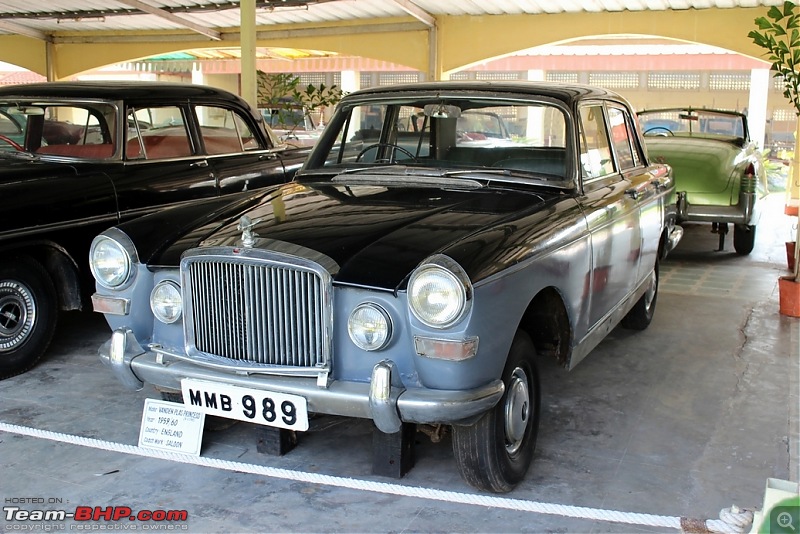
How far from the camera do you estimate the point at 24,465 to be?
12.0 ft

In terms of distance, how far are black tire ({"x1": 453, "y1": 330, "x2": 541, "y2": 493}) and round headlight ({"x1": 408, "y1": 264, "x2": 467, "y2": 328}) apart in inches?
18.9

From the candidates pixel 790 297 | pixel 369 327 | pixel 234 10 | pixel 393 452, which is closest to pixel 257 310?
pixel 369 327

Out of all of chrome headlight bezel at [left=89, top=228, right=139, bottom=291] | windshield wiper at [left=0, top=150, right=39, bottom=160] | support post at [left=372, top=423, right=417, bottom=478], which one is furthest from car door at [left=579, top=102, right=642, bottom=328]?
windshield wiper at [left=0, top=150, right=39, bottom=160]

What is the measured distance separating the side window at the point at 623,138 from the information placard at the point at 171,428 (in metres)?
2.92

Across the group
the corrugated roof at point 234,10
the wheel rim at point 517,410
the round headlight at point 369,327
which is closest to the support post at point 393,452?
the wheel rim at point 517,410

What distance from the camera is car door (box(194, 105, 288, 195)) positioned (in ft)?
20.5

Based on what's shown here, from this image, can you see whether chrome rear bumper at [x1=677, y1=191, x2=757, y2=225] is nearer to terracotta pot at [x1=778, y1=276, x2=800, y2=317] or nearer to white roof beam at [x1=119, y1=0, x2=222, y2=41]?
terracotta pot at [x1=778, y1=276, x2=800, y2=317]

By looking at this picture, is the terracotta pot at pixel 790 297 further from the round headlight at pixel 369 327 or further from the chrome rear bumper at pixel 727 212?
the round headlight at pixel 369 327

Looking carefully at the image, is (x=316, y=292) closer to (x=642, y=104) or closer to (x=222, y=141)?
(x=222, y=141)

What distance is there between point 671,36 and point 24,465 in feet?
39.5

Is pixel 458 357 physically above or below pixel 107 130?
below

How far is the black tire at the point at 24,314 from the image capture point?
482 centimetres

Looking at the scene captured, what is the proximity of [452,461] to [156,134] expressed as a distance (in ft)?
11.7

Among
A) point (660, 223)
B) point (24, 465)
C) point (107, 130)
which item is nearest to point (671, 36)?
point (660, 223)
